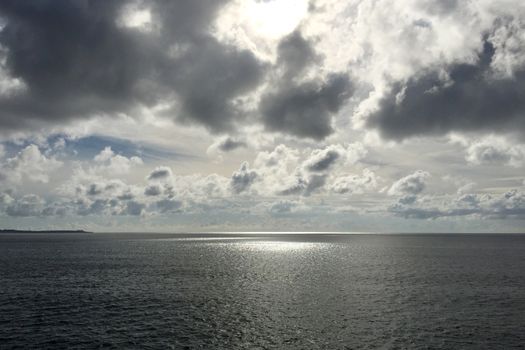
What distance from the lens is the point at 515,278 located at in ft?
309

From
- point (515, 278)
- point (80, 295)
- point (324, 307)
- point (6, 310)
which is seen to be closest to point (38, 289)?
point (80, 295)

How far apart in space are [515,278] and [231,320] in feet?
256

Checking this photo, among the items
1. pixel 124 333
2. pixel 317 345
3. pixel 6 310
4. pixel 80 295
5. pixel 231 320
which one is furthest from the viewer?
pixel 80 295

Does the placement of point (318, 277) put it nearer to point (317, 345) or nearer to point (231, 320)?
point (231, 320)

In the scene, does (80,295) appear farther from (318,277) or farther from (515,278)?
(515,278)

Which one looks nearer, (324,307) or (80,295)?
(324,307)

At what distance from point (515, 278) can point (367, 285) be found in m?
40.8

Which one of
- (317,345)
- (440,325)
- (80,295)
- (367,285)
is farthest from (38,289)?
(440,325)

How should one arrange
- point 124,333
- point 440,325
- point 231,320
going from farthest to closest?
1. point 231,320
2. point 440,325
3. point 124,333

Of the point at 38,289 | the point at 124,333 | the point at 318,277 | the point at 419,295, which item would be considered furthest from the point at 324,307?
the point at 38,289

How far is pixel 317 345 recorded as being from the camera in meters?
41.9

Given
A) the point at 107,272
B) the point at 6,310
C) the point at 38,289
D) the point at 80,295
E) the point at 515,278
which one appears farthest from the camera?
the point at 107,272

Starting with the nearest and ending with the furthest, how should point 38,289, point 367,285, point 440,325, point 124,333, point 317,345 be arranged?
1. point 317,345
2. point 124,333
3. point 440,325
4. point 38,289
5. point 367,285

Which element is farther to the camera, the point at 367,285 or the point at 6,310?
the point at 367,285
